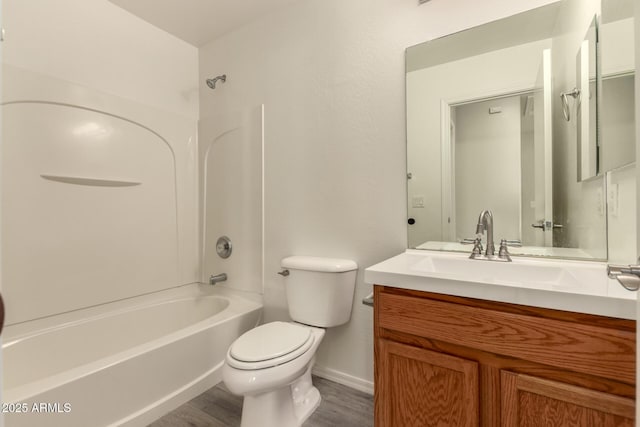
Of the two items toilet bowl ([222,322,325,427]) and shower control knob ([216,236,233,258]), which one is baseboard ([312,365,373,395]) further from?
shower control knob ([216,236,233,258])

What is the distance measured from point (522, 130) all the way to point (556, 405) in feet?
3.52

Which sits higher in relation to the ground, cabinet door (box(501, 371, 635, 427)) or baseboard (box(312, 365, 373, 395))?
cabinet door (box(501, 371, 635, 427))

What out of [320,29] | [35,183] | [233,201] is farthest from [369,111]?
[35,183]

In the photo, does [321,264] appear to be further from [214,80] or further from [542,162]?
[214,80]

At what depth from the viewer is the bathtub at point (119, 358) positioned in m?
1.25

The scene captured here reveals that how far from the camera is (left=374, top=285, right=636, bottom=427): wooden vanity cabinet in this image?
32.9 inches

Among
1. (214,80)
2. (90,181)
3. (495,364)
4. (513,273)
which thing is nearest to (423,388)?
(495,364)

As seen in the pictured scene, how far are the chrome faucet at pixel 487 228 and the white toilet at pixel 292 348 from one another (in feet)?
2.17

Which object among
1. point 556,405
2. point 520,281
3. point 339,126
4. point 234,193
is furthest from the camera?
point 234,193

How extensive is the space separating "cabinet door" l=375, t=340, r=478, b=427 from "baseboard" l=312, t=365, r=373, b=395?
626 mm

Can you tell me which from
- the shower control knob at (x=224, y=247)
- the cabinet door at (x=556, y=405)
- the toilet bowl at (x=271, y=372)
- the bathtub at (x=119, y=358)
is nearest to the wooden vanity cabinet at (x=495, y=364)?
the cabinet door at (x=556, y=405)

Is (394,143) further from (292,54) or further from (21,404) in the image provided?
(21,404)

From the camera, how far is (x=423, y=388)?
1.07 metres

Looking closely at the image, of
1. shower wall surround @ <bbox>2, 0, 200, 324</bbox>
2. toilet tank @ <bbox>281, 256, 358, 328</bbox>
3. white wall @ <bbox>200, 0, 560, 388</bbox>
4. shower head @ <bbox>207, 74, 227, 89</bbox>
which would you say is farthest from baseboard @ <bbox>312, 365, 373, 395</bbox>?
shower head @ <bbox>207, 74, 227, 89</bbox>
